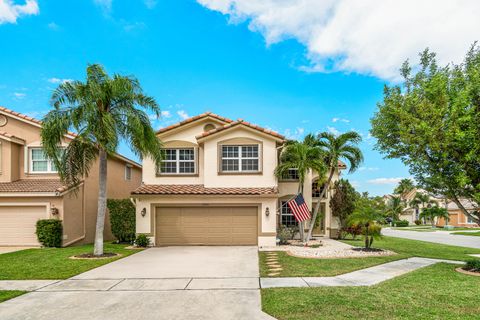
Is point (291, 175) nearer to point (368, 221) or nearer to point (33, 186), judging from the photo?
point (368, 221)

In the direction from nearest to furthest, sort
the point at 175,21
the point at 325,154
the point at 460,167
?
1. the point at 460,167
2. the point at 325,154
3. the point at 175,21

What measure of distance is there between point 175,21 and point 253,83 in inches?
244

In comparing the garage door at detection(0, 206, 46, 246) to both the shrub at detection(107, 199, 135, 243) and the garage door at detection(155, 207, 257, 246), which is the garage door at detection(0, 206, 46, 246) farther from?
the garage door at detection(155, 207, 257, 246)

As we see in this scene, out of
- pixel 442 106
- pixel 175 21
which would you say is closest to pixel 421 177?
pixel 442 106

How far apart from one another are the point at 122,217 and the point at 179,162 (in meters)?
4.44

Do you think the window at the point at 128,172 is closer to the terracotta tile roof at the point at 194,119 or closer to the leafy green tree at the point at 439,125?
the terracotta tile roof at the point at 194,119

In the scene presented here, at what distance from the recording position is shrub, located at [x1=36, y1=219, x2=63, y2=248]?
52.7 feet

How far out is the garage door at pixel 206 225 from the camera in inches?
653

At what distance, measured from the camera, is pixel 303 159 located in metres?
16.0

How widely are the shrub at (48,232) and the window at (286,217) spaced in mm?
12127

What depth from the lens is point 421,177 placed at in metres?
11.3

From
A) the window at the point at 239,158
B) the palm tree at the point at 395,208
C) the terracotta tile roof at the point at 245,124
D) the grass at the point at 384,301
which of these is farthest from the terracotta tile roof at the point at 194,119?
the palm tree at the point at 395,208

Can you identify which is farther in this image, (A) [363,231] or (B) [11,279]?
(A) [363,231]

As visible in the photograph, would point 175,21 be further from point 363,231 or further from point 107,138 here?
point 363,231
